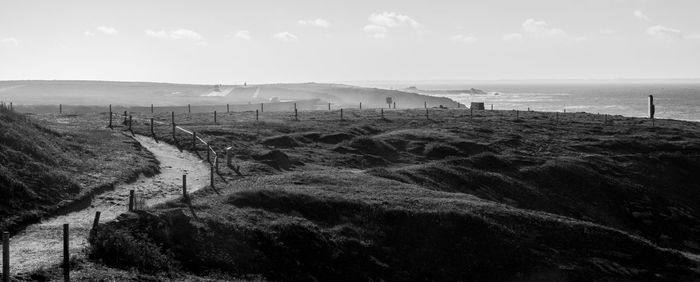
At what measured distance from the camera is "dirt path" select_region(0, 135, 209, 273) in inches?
833

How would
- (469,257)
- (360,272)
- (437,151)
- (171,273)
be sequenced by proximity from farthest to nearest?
(437,151) → (469,257) → (360,272) → (171,273)

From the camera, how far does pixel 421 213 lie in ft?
102

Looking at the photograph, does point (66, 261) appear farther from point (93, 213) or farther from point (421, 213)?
point (421, 213)

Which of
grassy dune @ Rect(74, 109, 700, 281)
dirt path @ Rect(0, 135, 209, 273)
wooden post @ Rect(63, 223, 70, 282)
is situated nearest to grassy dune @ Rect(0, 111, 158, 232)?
dirt path @ Rect(0, 135, 209, 273)

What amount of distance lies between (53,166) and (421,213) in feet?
54.8

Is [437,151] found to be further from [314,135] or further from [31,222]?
[31,222]

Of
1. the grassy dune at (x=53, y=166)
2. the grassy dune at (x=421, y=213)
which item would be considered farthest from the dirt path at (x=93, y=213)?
the grassy dune at (x=421, y=213)

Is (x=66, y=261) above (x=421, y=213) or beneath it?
above

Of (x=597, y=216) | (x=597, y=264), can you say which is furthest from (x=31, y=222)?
(x=597, y=216)

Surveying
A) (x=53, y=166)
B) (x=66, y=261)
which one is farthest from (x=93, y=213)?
(x=66, y=261)

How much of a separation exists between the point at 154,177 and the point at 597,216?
2495 centimetres

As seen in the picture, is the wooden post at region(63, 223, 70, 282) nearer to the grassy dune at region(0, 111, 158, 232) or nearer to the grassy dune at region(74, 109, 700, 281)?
the grassy dune at region(74, 109, 700, 281)

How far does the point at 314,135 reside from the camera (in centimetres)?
5794

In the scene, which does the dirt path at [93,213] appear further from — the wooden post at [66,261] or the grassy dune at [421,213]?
the grassy dune at [421,213]
